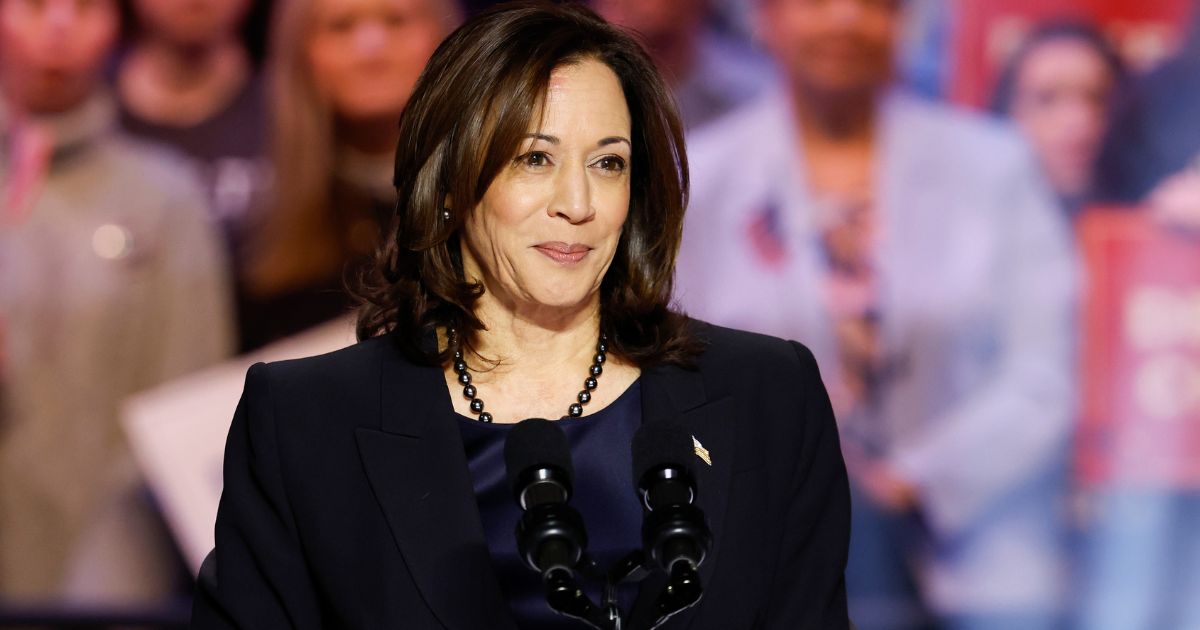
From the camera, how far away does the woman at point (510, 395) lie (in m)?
1.93

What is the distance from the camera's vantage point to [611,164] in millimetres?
1997

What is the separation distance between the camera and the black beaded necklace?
209 cm

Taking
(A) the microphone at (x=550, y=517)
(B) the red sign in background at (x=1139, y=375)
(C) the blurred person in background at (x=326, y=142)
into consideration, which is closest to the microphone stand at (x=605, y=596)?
(A) the microphone at (x=550, y=517)

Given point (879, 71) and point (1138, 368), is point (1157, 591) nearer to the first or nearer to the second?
point (1138, 368)

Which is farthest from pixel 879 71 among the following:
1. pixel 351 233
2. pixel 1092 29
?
pixel 351 233

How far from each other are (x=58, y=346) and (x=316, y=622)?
2.99m

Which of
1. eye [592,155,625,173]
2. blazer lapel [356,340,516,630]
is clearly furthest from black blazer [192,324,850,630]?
eye [592,155,625,173]

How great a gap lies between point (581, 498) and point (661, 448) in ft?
1.90

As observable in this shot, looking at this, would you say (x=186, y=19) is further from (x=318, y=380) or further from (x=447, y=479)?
(x=447, y=479)

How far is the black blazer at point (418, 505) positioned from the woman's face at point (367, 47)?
8.69 ft

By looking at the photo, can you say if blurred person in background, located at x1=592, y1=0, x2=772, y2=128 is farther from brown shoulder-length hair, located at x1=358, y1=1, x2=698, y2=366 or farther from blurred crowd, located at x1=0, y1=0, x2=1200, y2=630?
brown shoulder-length hair, located at x1=358, y1=1, x2=698, y2=366

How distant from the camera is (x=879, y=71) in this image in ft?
15.3

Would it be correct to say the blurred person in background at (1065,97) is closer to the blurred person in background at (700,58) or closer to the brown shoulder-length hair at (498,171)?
the blurred person in background at (700,58)

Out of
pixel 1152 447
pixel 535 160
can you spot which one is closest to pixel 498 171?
pixel 535 160
